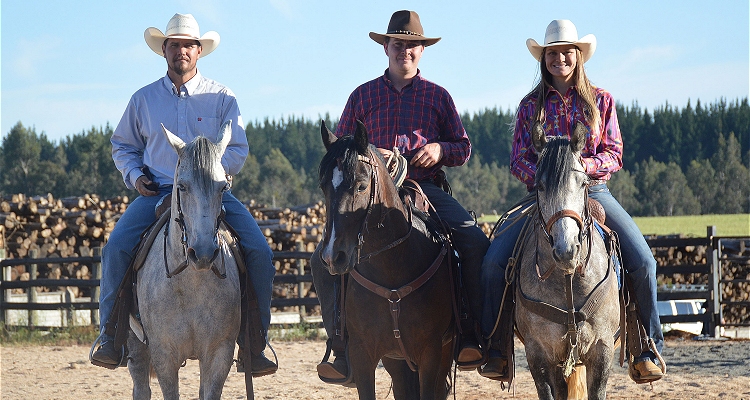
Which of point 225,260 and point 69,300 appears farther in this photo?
point 69,300

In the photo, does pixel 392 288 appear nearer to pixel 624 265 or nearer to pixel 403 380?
pixel 403 380

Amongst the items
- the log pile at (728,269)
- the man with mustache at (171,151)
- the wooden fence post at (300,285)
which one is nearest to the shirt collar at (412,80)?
the man with mustache at (171,151)

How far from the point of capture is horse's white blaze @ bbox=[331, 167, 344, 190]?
4465mm

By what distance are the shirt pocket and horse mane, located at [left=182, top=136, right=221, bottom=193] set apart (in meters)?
1.01

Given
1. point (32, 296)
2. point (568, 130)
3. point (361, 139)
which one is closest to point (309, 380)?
point (568, 130)

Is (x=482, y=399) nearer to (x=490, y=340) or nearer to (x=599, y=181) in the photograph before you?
(x=490, y=340)

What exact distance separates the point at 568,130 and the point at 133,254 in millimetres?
3181

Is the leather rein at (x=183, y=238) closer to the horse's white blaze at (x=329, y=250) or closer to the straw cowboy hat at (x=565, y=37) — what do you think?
the horse's white blaze at (x=329, y=250)

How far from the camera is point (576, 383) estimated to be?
5.00 metres

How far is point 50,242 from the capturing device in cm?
1734

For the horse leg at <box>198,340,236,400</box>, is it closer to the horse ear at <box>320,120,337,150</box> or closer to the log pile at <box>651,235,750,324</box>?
the horse ear at <box>320,120,337,150</box>

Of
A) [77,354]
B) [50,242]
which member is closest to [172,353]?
[77,354]

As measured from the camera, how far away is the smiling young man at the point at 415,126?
5.70 metres

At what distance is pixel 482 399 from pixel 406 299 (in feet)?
12.2
